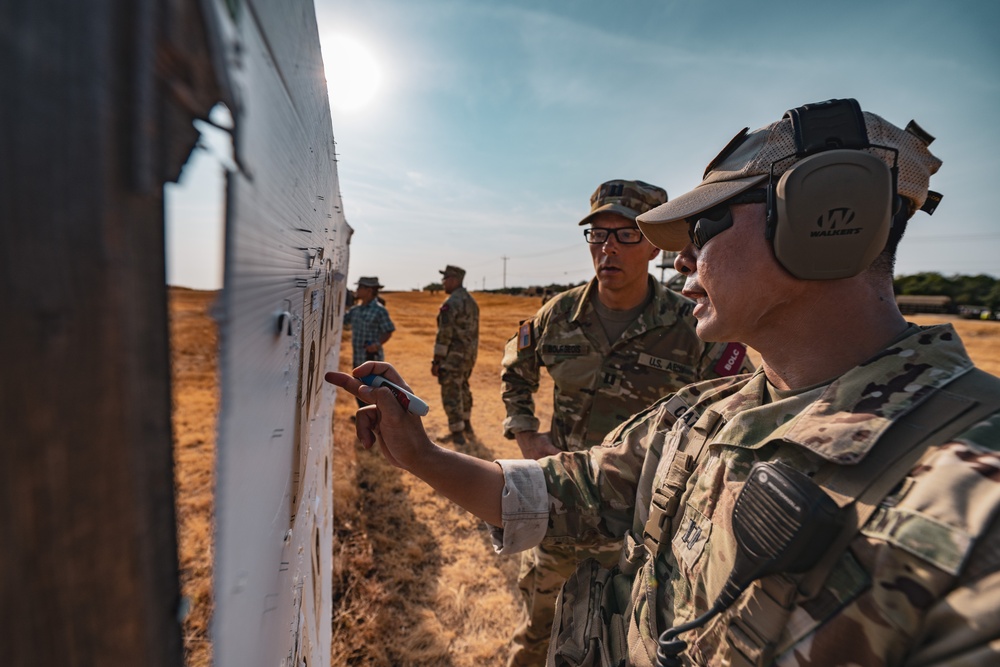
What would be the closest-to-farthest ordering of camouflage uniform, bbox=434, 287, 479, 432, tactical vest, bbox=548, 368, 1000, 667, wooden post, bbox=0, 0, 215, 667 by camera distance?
wooden post, bbox=0, 0, 215, 667
tactical vest, bbox=548, 368, 1000, 667
camouflage uniform, bbox=434, 287, 479, 432

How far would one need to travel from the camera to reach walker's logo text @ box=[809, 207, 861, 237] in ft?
3.28

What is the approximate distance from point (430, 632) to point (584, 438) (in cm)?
156

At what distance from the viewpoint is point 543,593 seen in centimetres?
222

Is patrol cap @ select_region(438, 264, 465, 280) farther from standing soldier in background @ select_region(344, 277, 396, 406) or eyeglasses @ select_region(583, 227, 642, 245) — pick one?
eyeglasses @ select_region(583, 227, 642, 245)

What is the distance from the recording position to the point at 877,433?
2.74ft

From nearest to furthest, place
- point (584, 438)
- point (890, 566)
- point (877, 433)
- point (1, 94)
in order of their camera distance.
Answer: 1. point (1, 94)
2. point (890, 566)
3. point (877, 433)
4. point (584, 438)

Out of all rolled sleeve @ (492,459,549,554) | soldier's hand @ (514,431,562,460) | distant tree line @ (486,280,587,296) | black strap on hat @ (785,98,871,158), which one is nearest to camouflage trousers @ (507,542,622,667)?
soldier's hand @ (514,431,562,460)

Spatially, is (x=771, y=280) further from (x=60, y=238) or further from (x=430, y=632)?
(x=430, y=632)

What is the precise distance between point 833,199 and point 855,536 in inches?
27.5

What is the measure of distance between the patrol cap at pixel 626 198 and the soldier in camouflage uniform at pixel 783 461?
96 cm

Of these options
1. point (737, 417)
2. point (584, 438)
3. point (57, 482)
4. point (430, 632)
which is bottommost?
point (430, 632)

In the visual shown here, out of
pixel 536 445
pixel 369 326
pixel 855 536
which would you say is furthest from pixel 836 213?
pixel 369 326

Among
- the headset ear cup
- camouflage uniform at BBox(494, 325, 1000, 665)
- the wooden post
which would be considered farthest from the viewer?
the headset ear cup

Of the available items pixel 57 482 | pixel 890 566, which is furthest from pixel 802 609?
pixel 57 482
